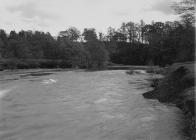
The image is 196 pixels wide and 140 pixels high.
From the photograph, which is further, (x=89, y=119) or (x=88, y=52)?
(x=88, y=52)

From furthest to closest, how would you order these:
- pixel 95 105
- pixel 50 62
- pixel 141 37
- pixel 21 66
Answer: pixel 141 37, pixel 50 62, pixel 21 66, pixel 95 105

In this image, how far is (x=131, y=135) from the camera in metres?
13.7

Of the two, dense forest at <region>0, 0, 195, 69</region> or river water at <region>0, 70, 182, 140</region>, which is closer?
river water at <region>0, 70, 182, 140</region>

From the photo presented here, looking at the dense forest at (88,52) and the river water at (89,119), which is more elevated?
the dense forest at (88,52)

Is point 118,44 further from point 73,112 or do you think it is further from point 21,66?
point 73,112

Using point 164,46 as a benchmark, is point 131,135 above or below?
below

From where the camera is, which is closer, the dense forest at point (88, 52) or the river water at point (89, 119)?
the river water at point (89, 119)

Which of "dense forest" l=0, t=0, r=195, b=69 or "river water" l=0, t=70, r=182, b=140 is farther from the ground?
"dense forest" l=0, t=0, r=195, b=69

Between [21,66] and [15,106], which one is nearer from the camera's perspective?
[15,106]

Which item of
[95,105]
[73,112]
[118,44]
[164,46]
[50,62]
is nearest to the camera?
[73,112]

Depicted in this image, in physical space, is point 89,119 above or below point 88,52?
below

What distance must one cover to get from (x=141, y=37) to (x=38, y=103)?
13161 cm

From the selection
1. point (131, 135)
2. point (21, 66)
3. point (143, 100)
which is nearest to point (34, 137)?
point (131, 135)

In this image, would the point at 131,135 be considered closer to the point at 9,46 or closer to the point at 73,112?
the point at 73,112
